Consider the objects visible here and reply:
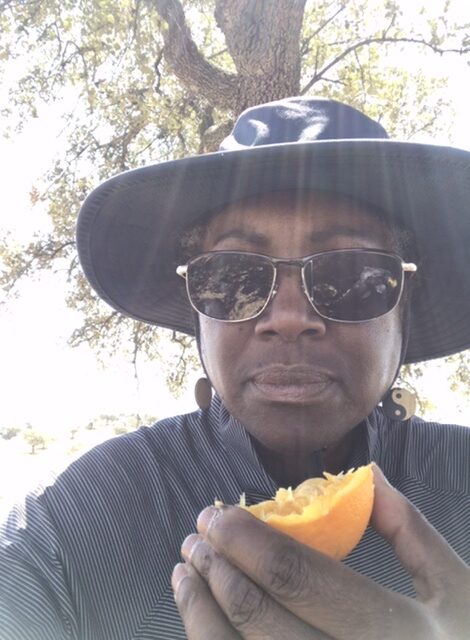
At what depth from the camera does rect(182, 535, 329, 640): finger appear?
1.05 meters

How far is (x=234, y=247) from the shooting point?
197 cm

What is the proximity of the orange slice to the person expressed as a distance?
0.18 ft

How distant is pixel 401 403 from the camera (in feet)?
7.18

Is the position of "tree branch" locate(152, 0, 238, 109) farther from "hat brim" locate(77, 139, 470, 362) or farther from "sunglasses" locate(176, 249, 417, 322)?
"sunglasses" locate(176, 249, 417, 322)

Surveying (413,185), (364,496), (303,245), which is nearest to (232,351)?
(303,245)

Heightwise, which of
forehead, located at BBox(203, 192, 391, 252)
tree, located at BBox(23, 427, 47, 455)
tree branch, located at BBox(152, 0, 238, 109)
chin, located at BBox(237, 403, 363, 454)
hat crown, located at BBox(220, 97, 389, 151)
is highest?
tree branch, located at BBox(152, 0, 238, 109)

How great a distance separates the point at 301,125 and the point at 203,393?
1.08 metres

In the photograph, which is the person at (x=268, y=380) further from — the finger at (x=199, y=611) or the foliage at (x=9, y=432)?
the foliage at (x=9, y=432)

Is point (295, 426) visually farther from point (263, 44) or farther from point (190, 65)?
point (190, 65)

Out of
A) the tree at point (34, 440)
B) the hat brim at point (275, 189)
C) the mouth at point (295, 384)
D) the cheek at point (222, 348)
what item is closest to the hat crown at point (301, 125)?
the hat brim at point (275, 189)

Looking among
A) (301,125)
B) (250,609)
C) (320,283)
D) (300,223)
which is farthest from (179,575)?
(301,125)

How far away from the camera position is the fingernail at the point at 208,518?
1121 mm

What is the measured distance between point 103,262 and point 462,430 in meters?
1.68

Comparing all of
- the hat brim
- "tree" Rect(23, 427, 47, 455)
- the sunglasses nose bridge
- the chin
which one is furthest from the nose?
"tree" Rect(23, 427, 47, 455)
